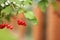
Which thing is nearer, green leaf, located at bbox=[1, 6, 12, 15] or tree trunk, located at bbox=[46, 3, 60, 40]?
green leaf, located at bbox=[1, 6, 12, 15]

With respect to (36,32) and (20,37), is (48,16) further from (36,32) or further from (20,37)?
(20,37)

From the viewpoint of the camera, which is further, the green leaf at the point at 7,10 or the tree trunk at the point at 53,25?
the tree trunk at the point at 53,25

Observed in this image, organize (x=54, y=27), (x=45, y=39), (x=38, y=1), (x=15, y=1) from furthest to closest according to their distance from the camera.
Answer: (x=45, y=39) < (x=54, y=27) < (x=38, y=1) < (x=15, y=1)

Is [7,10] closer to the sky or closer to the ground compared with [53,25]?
closer to the sky

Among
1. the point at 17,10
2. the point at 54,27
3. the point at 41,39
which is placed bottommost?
the point at 41,39

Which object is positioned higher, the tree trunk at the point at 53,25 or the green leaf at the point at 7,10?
the green leaf at the point at 7,10

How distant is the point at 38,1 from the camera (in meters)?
1.00

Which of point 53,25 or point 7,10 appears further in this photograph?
point 53,25

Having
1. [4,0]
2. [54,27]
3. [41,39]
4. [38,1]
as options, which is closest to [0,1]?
[4,0]

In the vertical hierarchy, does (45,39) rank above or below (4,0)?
below

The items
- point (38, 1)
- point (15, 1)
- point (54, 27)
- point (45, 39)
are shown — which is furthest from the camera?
point (45, 39)

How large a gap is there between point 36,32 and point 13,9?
5.80 feet

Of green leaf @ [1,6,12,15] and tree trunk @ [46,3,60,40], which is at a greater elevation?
green leaf @ [1,6,12,15]

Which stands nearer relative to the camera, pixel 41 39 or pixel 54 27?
pixel 54 27
